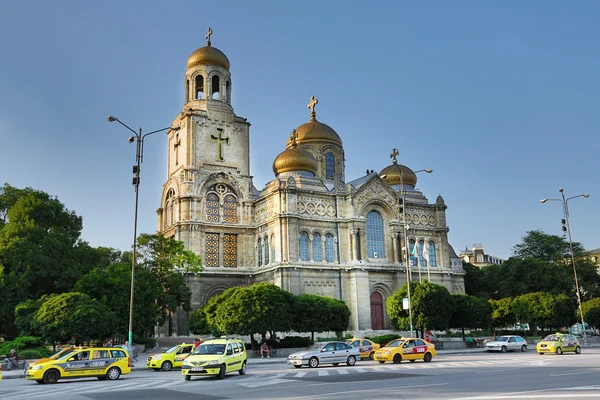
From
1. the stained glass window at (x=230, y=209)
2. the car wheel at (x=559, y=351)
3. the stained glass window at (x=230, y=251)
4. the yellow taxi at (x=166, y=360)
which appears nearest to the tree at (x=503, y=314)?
the car wheel at (x=559, y=351)

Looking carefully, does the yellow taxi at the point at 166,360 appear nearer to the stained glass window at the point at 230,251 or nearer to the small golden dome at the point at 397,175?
the stained glass window at the point at 230,251

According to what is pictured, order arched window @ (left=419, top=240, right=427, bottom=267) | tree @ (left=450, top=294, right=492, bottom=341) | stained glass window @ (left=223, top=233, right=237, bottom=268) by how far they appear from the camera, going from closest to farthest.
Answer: tree @ (left=450, top=294, right=492, bottom=341)
stained glass window @ (left=223, top=233, right=237, bottom=268)
arched window @ (left=419, top=240, right=427, bottom=267)

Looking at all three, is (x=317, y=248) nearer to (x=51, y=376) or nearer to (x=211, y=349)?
(x=211, y=349)

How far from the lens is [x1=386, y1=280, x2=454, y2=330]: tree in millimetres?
46594

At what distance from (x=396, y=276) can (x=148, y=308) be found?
26959mm

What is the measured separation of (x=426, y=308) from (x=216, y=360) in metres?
26.6

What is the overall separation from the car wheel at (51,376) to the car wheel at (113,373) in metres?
2.04

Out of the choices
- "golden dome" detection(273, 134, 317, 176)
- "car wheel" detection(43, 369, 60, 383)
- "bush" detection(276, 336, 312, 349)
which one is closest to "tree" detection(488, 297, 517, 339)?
"golden dome" detection(273, 134, 317, 176)

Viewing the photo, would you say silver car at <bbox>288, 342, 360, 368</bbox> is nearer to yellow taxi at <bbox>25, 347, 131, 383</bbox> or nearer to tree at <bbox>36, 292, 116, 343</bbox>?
yellow taxi at <bbox>25, 347, 131, 383</bbox>

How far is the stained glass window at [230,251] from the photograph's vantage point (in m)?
60.0

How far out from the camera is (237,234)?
6094cm

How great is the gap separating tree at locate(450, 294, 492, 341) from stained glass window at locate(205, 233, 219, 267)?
75.6ft

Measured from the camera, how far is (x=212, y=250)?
59219 millimetres

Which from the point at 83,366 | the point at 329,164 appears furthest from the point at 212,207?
the point at 83,366
